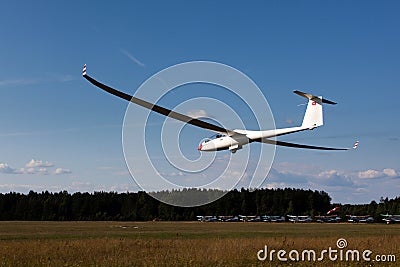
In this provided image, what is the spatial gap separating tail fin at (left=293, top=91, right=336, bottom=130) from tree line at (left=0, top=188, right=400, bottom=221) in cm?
11783

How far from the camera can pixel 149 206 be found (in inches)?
6078

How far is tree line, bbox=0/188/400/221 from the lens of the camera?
5989 inches

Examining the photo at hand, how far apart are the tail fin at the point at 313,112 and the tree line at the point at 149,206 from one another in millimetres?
117827

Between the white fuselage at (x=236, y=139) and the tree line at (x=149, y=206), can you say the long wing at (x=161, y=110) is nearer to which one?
the white fuselage at (x=236, y=139)

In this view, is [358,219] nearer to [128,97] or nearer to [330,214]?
[330,214]

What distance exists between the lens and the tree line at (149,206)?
152125 millimetres

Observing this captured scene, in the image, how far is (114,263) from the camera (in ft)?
55.1

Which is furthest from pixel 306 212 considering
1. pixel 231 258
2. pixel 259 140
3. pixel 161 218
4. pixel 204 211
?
pixel 231 258

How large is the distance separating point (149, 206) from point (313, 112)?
12913 centimetres

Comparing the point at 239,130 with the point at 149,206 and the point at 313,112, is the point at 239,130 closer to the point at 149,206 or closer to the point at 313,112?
the point at 313,112

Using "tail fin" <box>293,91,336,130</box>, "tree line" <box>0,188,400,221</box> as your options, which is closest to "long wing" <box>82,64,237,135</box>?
"tail fin" <box>293,91,336,130</box>

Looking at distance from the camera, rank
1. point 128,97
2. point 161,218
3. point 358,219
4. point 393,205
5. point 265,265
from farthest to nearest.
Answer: point 393,205, point 161,218, point 358,219, point 128,97, point 265,265

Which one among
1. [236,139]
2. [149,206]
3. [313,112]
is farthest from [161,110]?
[149,206]

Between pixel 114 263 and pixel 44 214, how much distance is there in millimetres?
143013
